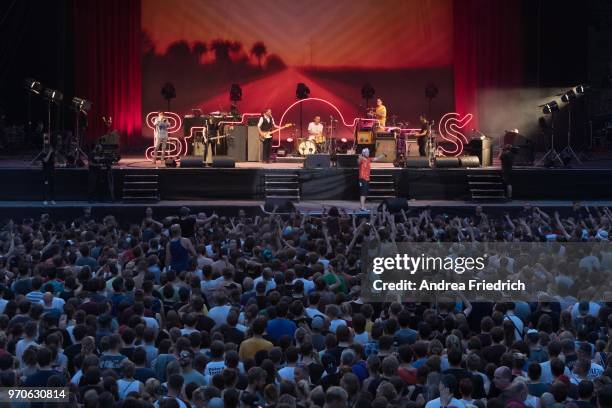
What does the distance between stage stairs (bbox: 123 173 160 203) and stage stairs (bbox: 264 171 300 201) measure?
2393 millimetres

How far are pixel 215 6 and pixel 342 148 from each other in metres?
5.34

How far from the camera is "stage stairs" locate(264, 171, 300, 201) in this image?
21.8 meters

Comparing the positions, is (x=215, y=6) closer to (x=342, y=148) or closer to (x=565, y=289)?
(x=342, y=148)

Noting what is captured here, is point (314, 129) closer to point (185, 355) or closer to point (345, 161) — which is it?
point (345, 161)

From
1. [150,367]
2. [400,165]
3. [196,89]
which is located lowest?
[150,367]

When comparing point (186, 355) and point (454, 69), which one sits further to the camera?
point (454, 69)

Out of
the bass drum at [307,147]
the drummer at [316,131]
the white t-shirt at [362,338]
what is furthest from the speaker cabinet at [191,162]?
the white t-shirt at [362,338]

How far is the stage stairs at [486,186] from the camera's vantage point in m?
21.7

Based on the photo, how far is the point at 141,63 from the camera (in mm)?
27547

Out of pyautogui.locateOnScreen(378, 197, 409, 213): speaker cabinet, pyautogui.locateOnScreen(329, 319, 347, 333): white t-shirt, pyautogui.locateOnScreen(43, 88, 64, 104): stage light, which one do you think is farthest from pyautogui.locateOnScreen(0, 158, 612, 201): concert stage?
pyautogui.locateOnScreen(329, 319, 347, 333): white t-shirt

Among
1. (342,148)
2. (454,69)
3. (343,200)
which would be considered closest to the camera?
(343,200)

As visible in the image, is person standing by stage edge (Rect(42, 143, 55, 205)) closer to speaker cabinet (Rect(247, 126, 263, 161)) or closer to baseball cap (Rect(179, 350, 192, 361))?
speaker cabinet (Rect(247, 126, 263, 161))

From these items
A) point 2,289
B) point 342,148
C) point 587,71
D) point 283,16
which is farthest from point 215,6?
point 2,289

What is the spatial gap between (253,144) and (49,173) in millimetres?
6143
